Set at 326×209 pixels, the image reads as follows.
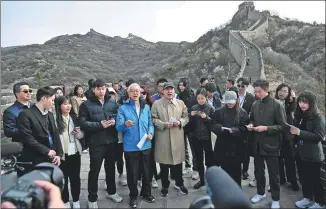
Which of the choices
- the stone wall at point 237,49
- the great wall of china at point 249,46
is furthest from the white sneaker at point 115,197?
the stone wall at point 237,49

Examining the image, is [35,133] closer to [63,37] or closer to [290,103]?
[290,103]

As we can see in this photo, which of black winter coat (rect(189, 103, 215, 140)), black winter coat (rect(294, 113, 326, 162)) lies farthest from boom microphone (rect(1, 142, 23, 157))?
black winter coat (rect(294, 113, 326, 162))

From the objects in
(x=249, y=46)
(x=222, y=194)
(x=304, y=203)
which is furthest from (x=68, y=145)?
(x=249, y=46)

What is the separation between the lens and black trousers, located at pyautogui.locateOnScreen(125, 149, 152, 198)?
175 inches

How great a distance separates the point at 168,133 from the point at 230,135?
39.1 inches

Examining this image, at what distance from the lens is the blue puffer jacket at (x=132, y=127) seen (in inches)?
172

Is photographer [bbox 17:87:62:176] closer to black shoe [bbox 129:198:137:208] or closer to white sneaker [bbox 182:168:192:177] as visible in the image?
black shoe [bbox 129:198:137:208]

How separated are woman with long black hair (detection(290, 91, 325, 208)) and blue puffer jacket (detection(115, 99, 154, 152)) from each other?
2.18m

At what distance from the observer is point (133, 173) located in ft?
14.5

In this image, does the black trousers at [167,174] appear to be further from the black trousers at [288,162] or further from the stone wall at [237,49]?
the stone wall at [237,49]

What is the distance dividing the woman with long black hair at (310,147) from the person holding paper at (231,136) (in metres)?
0.76

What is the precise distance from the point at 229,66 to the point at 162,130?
3309 centimetres

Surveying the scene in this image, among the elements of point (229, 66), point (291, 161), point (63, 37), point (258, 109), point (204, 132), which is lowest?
point (291, 161)

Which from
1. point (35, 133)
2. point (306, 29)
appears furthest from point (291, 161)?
point (306, 29)
